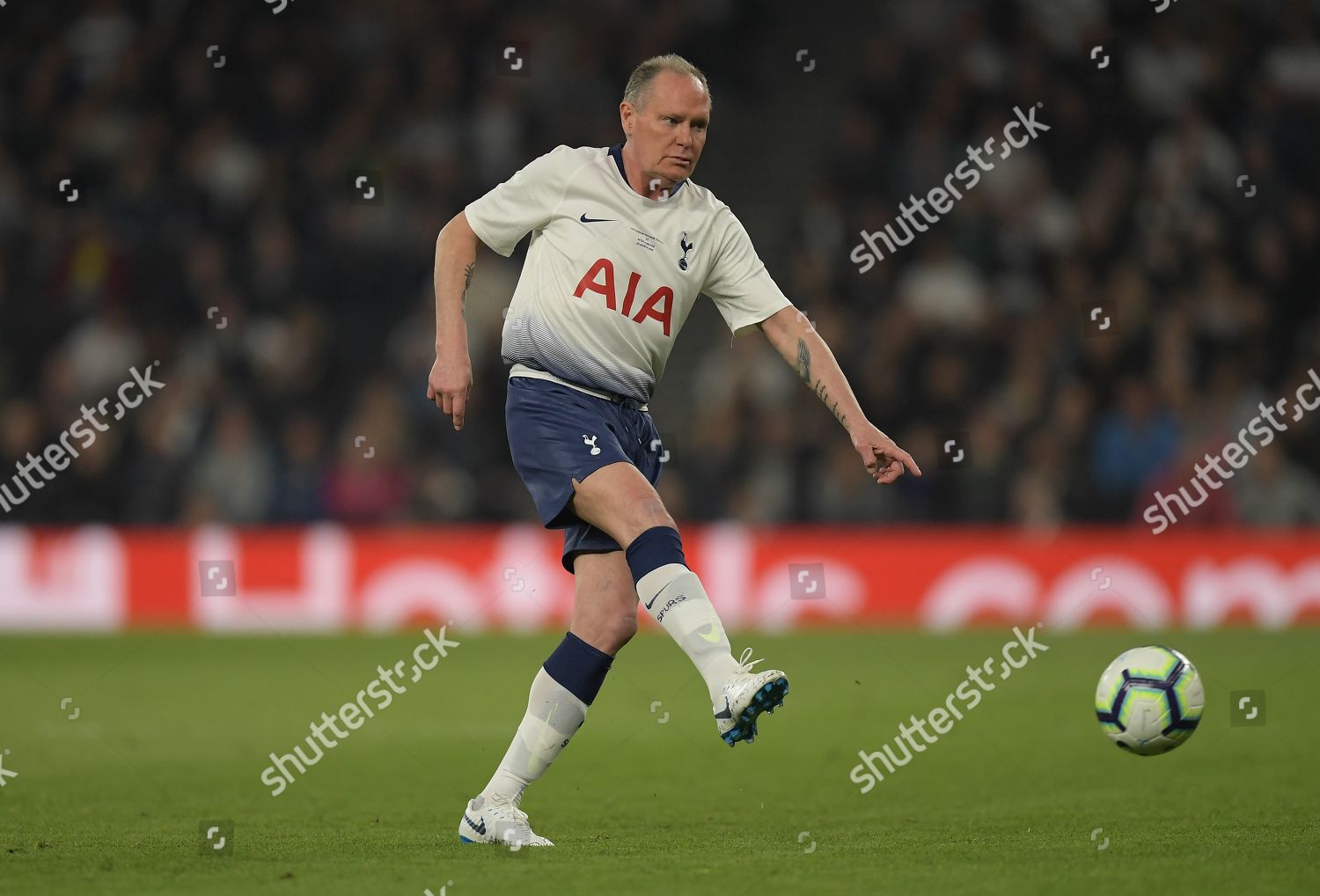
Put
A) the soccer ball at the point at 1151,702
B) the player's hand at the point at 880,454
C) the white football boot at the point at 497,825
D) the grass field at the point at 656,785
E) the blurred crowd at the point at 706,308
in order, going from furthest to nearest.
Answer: the blurred crowd at the point at 706,308
the soccer ball at the point at 1151,702
the white football boot at the point at 497,825
the player's hand at the point at 880,454
the grass field at the point at 656,785

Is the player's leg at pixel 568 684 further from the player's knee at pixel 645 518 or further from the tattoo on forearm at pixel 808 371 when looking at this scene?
the tattoo on forearm at pixel 808 371

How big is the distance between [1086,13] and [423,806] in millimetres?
12860

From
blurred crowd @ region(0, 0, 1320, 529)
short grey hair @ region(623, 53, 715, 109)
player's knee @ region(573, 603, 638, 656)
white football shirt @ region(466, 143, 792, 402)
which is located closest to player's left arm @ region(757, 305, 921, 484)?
white football shirt @ region(466, 143, 792, 402)

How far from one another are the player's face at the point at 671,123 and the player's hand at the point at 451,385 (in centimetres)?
89

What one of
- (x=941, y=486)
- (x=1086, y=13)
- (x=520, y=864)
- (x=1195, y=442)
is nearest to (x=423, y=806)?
(x=520, y=864)

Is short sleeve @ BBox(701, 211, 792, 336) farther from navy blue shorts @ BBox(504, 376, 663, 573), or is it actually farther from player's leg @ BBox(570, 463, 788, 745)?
player's leg @ BBox(570, 463, 788, 745)

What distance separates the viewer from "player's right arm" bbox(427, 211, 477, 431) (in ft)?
17.0

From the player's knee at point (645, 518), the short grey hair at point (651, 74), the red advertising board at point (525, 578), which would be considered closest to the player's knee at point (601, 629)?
the player's knee at point (645, 518)

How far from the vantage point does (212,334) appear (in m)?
14.8

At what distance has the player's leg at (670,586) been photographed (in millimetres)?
4746

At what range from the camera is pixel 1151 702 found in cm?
621

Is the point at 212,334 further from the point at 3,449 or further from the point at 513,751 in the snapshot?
the point at 513,751

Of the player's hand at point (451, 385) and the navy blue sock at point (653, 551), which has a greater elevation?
the player's hand at point (451, 385)

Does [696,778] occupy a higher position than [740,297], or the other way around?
[740,297]
